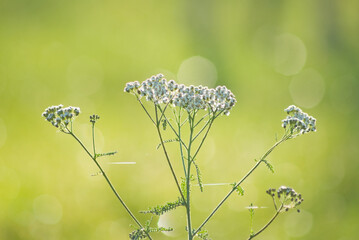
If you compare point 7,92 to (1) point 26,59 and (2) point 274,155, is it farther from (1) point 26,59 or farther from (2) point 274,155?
(2) point 274,155

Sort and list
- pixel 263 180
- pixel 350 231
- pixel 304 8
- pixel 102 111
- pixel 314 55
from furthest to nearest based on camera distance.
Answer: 1. pixel 304 8
2. pixel 314 55
3. pixel 102 111
4. pixel 263 180
5. pixel 350 231

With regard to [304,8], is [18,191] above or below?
below

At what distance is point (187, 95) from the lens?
97.7 inches

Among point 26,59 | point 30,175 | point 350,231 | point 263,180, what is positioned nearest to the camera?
point 350,231

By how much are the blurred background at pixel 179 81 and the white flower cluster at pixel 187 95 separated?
2704mm

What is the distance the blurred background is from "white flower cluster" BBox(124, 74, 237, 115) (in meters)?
2.70

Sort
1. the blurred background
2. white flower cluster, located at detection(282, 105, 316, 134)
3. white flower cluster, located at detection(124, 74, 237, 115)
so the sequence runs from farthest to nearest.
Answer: the blurred background → white flower cluster, located at detection(282, 105, 316, 134) → white flower cluster, located at detection(124, 74, 237, 115)

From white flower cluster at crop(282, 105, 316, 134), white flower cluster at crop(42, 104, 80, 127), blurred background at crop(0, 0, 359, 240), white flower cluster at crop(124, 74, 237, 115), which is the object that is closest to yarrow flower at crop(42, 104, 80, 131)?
white flower cluster at crop(42, 104, 80, 127)

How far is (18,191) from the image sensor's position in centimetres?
537

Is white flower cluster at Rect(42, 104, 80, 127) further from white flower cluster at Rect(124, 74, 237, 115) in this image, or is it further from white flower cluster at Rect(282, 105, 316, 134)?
white flower cluster at Rect(282, 105, 316, 134)

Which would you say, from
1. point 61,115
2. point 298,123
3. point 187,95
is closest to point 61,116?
point 61,115

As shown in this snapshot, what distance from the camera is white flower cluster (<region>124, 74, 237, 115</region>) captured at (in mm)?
2469

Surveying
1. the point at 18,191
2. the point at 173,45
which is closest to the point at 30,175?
the point at 18,191

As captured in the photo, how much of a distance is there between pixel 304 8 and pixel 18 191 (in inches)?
267
